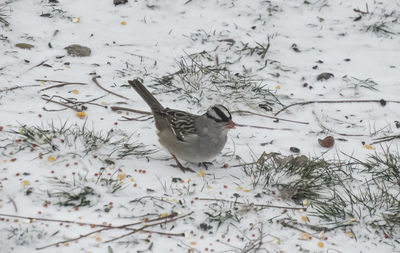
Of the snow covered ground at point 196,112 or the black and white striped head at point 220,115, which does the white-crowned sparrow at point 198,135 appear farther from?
the snow covered ground at point 196,112

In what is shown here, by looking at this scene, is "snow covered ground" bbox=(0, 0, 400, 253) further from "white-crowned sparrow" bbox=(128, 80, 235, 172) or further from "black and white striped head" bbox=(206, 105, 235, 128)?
"black and white striped head" bbox=(206, 105, 235, 128)

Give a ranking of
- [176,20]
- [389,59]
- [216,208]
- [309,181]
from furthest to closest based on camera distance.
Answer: [176,20] < [389,59] < [309,181] < [216,208]

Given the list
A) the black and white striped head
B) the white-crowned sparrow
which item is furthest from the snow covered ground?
the black and white striped head

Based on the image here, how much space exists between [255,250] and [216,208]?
0.55m

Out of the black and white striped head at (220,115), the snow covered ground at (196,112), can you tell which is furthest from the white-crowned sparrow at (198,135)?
the snow covered ground at (196,112)

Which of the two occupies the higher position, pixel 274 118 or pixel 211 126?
pixel 211 126

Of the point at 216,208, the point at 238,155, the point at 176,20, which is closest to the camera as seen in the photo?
the point at 216,208

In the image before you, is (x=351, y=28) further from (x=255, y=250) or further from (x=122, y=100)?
(x=255, y=250)

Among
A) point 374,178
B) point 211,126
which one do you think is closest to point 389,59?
point 374,178

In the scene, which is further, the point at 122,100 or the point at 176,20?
the point at 176,20

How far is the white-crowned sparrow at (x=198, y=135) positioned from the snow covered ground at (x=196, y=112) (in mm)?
175

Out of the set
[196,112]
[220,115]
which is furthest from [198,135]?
[196,112]

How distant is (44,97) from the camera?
219 inches

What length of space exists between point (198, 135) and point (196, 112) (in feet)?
3.67
